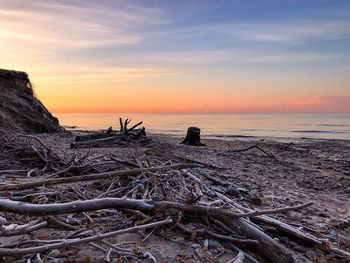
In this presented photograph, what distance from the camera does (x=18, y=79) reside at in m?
21.5

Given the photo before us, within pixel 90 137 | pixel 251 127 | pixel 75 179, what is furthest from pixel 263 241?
pixel 251 127

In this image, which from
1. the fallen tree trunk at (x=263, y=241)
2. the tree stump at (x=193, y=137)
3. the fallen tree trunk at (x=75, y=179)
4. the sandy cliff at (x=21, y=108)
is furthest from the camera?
the sandy cliff at (x=21, y=108)

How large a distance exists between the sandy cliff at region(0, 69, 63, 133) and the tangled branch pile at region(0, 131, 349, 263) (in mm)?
12099

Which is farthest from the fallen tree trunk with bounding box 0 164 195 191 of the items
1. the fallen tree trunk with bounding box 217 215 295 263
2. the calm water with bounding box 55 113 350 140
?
the calm water with bounding box 55 113 350 140

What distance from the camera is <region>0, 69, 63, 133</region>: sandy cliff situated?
1802 centimetres

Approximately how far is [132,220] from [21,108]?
16.2 metres

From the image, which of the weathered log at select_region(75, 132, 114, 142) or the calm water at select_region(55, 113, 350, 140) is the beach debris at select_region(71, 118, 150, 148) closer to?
the weathered log at select_region(75, 132, 114, 142)

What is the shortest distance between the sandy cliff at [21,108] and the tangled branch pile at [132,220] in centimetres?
1210

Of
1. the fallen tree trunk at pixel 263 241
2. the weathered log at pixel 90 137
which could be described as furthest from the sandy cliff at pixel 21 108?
the fallen tree trunk at pixel 263 241

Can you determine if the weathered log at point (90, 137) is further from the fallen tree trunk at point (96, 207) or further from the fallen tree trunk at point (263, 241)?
the fallen tree trunk at point (263, 241)

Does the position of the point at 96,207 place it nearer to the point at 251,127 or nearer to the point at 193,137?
the point at 193,137

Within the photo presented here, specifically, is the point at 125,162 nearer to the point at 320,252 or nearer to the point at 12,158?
the point at 12,158

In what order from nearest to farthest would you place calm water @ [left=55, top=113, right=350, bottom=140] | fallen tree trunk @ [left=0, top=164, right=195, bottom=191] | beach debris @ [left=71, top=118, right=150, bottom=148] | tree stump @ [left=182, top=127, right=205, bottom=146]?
fallen tree trunk @ [left=0, top=164, right=195, bottom=191] < beach debris @ [left=71, top=118, right=150, bottom=148] < tree stump @ [left=182, top=127, right=205, bottom=146] < calm water @ [left=55, top=113, right=350, bottom=140]

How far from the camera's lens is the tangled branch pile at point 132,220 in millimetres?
3646
